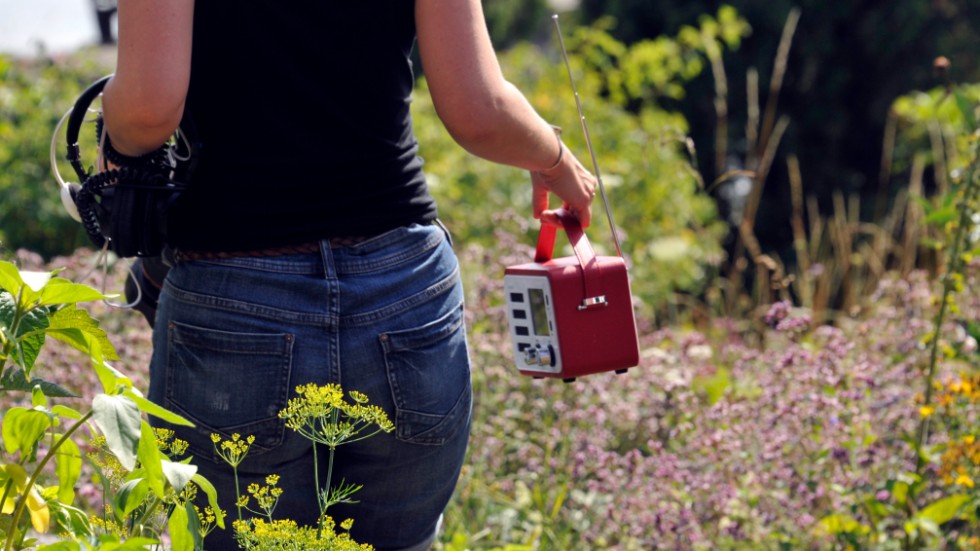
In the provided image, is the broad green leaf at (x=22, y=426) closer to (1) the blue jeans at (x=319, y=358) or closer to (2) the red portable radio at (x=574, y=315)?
(1) the blue jeans at (x=319, y=358)

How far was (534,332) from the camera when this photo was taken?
1.80 metres

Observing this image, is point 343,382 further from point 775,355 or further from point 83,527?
point 775,355

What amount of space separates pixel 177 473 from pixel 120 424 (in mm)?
123

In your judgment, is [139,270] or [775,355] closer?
[139,270]

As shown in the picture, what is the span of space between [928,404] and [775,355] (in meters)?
0.54

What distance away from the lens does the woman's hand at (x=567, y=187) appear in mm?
1767

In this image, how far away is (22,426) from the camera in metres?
1.20

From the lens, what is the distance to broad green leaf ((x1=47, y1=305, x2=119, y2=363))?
1251 millimetres

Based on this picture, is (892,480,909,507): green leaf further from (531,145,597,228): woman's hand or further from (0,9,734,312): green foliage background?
(0,9,734,312): green foliage background

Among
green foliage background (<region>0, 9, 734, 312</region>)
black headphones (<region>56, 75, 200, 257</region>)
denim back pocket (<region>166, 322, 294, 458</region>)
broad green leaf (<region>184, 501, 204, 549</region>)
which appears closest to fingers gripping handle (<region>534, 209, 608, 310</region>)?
denim back pocket (<region>166, 322, 294, 458</region>)

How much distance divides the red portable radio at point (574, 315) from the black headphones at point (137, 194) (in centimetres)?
53

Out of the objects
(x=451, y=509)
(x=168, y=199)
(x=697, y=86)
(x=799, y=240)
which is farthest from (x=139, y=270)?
(x=697, y=86)

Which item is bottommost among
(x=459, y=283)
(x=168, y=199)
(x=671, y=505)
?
(x=671, y=505)

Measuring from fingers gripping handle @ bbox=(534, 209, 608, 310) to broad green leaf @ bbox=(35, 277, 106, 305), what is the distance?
0.78m
